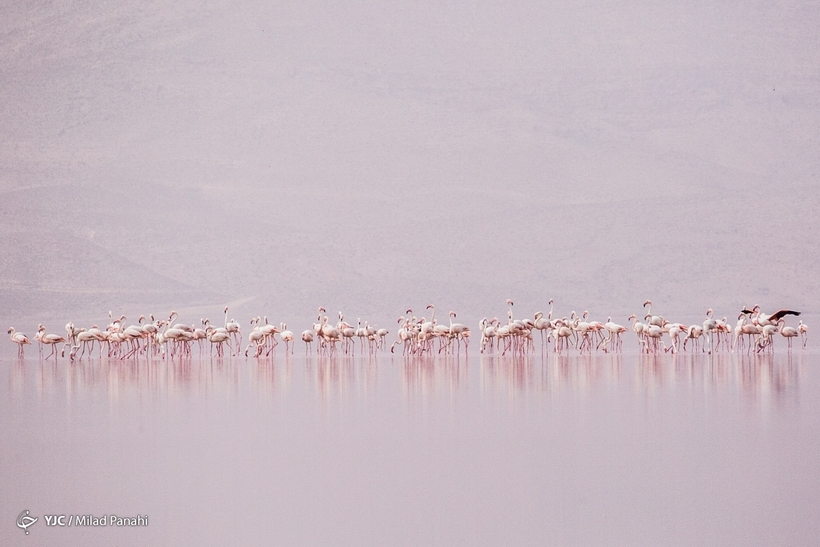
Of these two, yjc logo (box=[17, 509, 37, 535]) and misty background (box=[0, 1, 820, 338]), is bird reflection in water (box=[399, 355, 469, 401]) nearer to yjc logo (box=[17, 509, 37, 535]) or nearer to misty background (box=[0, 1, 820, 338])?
yjc logo (box=[17, 509, 37, 535])

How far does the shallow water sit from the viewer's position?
811 cm

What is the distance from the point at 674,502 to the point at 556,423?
12.4 ft

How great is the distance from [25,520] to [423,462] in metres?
3.00

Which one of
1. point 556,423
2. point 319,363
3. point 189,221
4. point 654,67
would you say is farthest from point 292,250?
point 556,423

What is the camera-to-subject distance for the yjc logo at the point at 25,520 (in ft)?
27.2

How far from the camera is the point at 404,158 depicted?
64.1 meters

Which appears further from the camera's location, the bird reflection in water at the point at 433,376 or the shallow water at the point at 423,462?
the bird reflection in water at the point at 433,376

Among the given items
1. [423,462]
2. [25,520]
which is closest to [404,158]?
[423,462]

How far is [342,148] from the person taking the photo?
2574 inches

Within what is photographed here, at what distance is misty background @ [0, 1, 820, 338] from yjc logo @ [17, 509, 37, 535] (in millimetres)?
42242

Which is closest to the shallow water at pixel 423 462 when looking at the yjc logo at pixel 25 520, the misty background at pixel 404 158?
the yjc logo at pixel 25 520

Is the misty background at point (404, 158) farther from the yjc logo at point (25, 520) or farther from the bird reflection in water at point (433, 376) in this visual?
the yjc logo at point (25, 520)

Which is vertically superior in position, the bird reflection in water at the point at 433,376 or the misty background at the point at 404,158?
the misty background at the point at 404,158

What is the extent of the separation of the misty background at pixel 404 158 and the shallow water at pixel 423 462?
1426 inches
